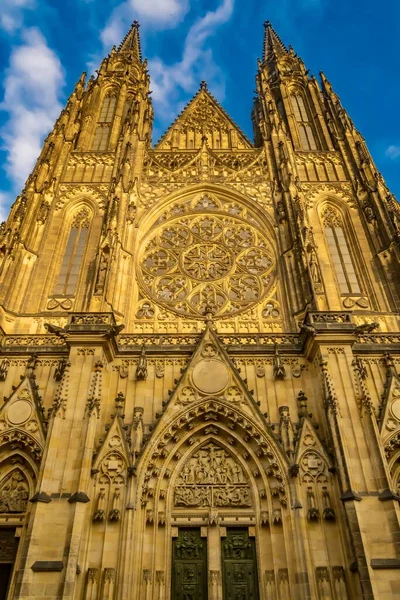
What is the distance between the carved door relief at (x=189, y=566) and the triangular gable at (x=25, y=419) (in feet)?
12.4

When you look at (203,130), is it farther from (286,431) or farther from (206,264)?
(286,431)

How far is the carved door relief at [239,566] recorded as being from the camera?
9.76 metres

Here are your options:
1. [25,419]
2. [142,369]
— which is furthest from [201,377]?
[25,419]

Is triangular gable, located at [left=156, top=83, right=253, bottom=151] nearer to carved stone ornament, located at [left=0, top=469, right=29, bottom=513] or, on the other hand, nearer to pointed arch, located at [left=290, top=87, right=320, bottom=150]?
pointed arch, located at [left=290, top=87, right=320, bottom=150]

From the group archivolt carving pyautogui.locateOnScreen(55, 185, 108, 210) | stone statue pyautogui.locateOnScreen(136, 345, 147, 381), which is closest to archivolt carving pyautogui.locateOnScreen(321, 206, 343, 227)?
archivolt carving pyautogui.locateOnScreen(55, 185, 108, 210)

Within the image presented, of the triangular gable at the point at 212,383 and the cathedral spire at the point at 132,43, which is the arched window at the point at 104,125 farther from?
the triangular gable at the point at 212,383

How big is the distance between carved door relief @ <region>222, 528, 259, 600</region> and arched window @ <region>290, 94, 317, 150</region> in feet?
51.4

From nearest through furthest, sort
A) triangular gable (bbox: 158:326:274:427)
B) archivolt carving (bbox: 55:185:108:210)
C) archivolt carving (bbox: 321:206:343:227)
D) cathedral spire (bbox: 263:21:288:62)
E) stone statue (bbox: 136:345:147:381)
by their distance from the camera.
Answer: triangular gable (bbox: 158:326:274:427) < stone statue (bbox: 136:345:147:381) < archivolt carving (bbox: 321:206:343:227) < archivolt carving (bbox: 55:185:108:210) < cathedral spire (bbox: 263:21:288:62)

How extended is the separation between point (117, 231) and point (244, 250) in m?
4.36

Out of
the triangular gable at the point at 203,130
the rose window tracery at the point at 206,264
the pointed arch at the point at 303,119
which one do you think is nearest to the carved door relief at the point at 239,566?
the rose window tracery at the point at 206,264

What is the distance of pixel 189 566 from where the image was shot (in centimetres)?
1012

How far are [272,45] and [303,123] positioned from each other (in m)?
8.60

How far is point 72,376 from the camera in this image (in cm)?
1133

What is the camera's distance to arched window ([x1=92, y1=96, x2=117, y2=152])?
20.3 metres
